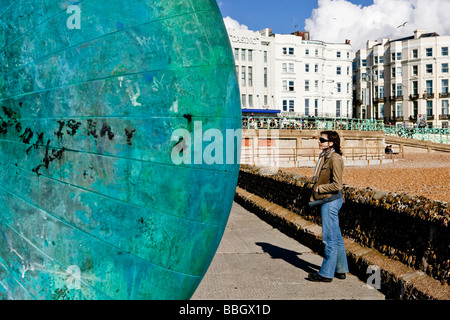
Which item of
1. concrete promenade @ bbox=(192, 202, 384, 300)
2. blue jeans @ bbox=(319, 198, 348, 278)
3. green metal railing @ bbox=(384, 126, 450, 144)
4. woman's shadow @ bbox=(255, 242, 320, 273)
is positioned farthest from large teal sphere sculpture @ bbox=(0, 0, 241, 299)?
green metal railing @ bbox=(384, 126, 450, 144)

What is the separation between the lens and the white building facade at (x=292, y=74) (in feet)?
182

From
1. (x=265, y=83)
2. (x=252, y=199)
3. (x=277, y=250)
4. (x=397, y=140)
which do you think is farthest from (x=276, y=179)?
(x=265, y=83)

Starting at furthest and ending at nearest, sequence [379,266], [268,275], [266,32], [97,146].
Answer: [266,32] < [268,275] < [379,266] < [97,146]

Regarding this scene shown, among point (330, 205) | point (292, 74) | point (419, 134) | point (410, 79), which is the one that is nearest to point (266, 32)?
point (292, 74)

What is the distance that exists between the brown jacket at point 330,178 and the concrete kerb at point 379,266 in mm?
963

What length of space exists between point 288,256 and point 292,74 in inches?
2297

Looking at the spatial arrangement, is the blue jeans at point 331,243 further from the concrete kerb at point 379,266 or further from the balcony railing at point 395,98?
the balcony railing at point 395,98

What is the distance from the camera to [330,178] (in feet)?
17.0

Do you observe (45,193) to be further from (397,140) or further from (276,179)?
(397,140)

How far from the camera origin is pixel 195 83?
1.66 metres

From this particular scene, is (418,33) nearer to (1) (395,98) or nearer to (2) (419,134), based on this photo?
(1) (395,98)

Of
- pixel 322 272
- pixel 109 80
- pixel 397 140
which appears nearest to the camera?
pixel 109 80

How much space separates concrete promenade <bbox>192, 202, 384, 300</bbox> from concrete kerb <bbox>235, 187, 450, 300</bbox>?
134mm
